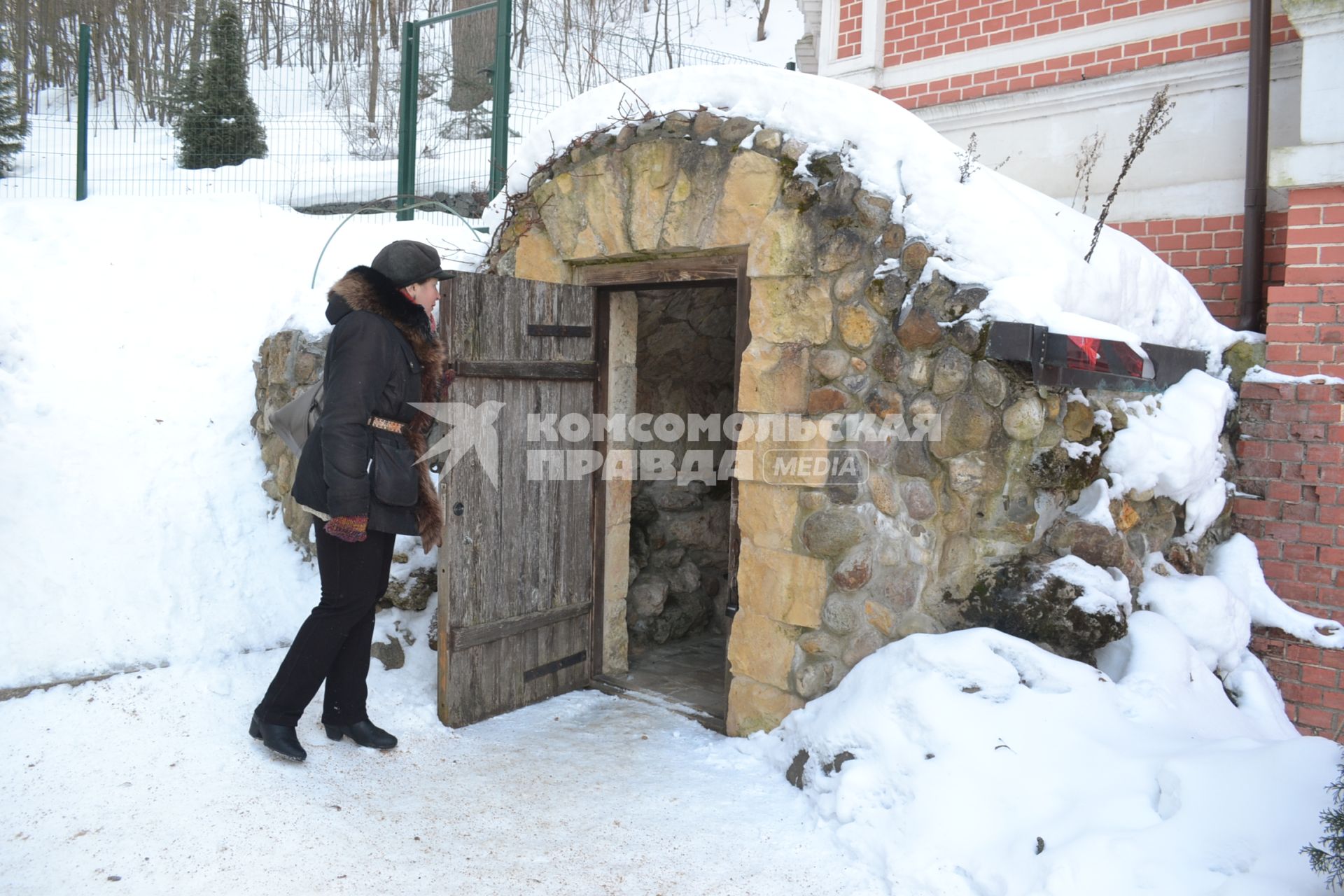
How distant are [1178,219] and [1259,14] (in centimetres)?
97

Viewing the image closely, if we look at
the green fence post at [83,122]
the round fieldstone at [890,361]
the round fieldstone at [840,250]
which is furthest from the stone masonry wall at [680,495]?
the green fence post at [83,122]

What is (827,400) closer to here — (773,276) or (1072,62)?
(773,276)

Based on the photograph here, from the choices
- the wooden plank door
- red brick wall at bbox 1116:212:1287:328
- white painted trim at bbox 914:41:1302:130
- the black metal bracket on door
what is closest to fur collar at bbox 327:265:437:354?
the wooden plank door

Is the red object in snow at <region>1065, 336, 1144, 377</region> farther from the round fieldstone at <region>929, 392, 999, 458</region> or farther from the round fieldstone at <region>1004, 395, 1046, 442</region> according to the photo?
the round fieldstone at <region>929, 392, 999, 458</region>

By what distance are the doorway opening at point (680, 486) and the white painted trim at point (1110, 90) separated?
75.7 inches

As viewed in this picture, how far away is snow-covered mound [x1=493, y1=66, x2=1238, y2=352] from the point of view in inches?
122

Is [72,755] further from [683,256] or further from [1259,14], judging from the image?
[1259,14]

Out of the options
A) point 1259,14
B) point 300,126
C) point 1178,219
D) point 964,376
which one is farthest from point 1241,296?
point 300,126

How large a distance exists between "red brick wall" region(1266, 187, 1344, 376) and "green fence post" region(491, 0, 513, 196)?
4.84 meters

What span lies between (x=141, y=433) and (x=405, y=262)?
8.51 ft

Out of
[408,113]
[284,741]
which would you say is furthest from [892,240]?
[408,113]

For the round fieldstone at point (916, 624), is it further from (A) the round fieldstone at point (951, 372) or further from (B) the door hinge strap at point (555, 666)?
(B) the door hinge strap at point (555, 666)

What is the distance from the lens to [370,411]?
10.3 ft

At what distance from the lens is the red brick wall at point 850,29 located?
616 centimetres
